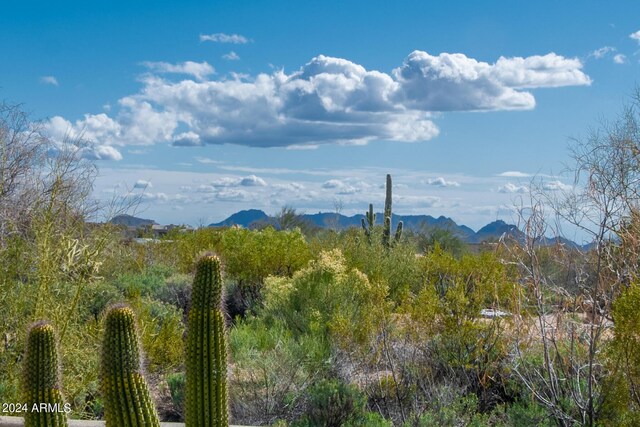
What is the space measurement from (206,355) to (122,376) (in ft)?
1.42

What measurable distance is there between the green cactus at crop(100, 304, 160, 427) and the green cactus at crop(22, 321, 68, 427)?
31 centimetres

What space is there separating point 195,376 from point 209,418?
0.23m

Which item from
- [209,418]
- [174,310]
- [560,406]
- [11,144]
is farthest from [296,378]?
[11,144]

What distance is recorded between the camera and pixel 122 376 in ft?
12.6

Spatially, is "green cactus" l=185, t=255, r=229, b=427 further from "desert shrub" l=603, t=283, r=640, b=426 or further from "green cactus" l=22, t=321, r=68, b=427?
"desert shrub" l=603, t=283, r=640, b=426

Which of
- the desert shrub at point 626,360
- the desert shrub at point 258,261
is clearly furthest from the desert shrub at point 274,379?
the desert shrub at point 258,261

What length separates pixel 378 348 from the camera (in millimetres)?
6984

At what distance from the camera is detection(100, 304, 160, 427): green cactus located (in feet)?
12.5

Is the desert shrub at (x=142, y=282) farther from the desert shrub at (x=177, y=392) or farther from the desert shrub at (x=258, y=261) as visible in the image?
the desert shrub at (x=177, y=392)

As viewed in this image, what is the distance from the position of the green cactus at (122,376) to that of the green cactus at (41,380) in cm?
31

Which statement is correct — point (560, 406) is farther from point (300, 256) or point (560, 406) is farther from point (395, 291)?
point (300, 256)

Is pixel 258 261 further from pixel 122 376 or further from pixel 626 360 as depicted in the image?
pixel 122 376

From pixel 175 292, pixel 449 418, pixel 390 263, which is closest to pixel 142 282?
pixel 175 292

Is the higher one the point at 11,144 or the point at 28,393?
the point at 11,144
